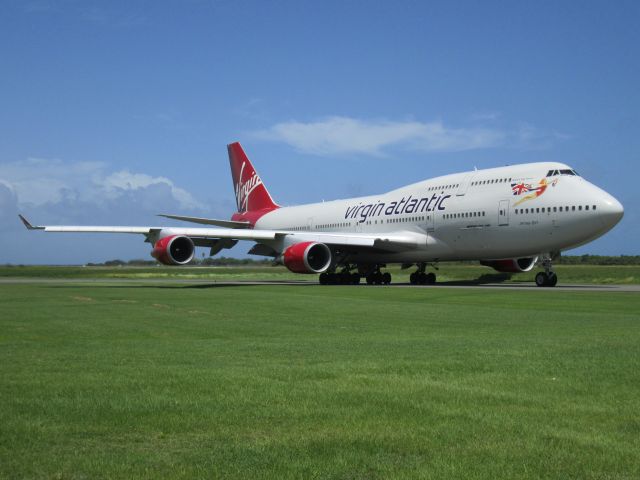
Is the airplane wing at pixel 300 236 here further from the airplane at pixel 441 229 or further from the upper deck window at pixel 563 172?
the upper deck window at pixel 563 172

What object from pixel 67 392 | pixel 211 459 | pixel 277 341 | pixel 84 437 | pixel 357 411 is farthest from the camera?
pixel 277 341

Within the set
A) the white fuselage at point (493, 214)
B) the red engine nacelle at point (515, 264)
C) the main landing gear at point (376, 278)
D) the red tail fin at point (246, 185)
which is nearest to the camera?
the white fuselage at point (493, 214)

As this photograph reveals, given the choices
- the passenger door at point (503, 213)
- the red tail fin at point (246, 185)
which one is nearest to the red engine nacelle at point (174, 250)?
the passenger door at point (503, 213)

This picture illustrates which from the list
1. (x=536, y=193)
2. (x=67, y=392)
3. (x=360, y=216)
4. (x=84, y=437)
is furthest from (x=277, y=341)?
(x=360, y=216)

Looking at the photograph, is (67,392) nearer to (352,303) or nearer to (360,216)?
(352,303)

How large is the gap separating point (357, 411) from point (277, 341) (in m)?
5.10

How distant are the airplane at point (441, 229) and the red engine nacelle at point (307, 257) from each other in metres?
0.05

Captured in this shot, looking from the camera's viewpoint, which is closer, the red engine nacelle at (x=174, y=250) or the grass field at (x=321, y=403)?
the grass field at (x=321, y=403)

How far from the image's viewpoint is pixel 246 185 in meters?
55.3

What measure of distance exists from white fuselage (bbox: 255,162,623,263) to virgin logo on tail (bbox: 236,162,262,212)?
1385 cm

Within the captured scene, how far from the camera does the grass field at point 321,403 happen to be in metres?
4.67

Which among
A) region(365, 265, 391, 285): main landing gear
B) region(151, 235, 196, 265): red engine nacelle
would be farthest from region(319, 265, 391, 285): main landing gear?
region(151, 235, 196, 265): red engine nacelle

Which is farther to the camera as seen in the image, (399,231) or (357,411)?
(399,231)

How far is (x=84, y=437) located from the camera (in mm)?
5281
